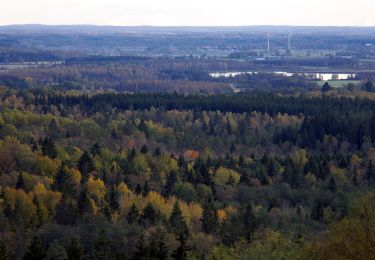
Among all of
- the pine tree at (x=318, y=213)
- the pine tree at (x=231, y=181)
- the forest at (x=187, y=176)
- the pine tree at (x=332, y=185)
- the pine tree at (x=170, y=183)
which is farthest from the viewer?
the pine tree at (x=231, y=181)

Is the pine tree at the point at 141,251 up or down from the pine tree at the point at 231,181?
up

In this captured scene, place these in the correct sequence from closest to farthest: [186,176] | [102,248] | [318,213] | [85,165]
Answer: [102,248]
[318,213]
[186,176]
[85,165]

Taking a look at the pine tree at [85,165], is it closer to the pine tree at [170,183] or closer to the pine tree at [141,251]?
the pine tree at [170,183]

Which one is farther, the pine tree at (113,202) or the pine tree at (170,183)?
the pine tree at (170,183)

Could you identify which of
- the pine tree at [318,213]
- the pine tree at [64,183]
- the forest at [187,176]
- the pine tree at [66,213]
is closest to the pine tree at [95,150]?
the forest at [187,176]

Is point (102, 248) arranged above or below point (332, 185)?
above

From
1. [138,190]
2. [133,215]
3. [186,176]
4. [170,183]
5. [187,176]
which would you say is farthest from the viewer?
[186,176]

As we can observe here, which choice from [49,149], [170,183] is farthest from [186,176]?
[49,149]

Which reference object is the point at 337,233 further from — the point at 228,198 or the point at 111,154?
the point at 111,154

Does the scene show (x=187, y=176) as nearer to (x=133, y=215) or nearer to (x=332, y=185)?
(x=332, y=185)

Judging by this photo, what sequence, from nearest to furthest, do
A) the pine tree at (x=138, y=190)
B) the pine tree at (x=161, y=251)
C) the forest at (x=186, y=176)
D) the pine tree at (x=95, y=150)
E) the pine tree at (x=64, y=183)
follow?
the pine tree at (x=161, y=251)
the forest at (x=186, y=176)
the pine tree at (x=64, y=183)
the pine tree at (x=138, y=190)
the pine tree at (x=95, y=150)

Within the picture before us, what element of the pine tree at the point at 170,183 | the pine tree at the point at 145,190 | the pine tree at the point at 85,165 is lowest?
the pine tree at the point at 170,183
